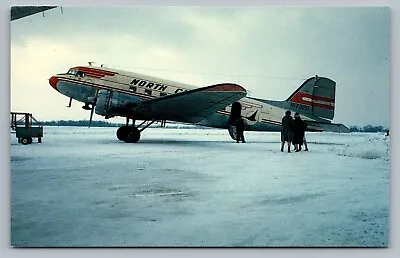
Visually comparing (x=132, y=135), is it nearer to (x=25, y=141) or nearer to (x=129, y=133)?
(x=129, y=133)

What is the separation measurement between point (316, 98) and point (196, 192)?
108 cm

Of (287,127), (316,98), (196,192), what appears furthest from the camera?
(287,127)

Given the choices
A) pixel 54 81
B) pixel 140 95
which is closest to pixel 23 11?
pixel 54 81

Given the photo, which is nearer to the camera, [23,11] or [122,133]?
[23,11]

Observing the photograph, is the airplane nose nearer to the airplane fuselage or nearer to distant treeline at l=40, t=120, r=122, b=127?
A: the airplane fuselage

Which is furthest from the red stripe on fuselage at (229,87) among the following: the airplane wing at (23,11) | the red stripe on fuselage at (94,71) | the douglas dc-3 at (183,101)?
the airplane wing at (23,11)

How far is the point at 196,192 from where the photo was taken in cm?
283

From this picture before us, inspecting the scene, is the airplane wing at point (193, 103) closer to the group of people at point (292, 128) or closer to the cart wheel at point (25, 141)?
the group of people at point (292, 128)

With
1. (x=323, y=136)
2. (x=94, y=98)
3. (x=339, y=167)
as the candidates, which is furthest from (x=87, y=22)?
(x=339, y=167)

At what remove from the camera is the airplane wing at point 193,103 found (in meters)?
2.99

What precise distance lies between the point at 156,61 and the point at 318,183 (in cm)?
143

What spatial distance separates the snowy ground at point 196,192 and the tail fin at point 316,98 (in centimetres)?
18

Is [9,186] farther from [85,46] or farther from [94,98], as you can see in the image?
[85,46]

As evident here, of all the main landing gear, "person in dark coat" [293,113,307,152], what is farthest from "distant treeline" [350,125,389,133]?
the main landing gear
